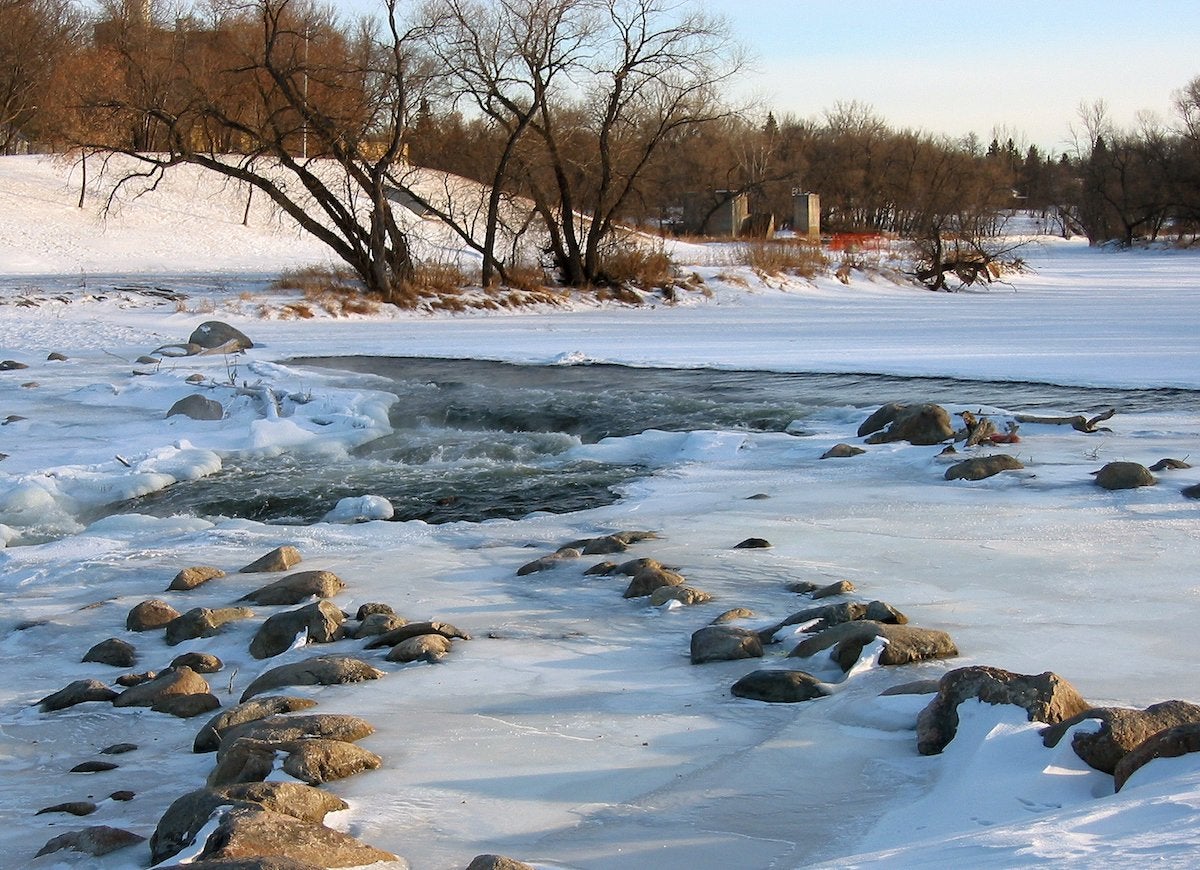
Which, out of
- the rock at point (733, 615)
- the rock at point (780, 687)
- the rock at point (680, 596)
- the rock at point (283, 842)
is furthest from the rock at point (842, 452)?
the rock at point (283, 842)

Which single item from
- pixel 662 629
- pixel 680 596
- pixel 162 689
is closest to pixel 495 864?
pixel 162 689

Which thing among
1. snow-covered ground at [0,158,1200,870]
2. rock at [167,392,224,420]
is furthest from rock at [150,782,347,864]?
rock at [167,392,224,420]

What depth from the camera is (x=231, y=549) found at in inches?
297

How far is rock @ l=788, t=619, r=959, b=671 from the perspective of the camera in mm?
4723

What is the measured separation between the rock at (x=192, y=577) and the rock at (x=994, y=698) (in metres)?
4.23

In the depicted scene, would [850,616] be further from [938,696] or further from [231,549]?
[231,549]

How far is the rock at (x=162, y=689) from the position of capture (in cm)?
485

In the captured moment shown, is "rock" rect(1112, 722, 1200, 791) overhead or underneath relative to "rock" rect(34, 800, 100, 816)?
overhead

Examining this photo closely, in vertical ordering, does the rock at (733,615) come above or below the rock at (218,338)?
below

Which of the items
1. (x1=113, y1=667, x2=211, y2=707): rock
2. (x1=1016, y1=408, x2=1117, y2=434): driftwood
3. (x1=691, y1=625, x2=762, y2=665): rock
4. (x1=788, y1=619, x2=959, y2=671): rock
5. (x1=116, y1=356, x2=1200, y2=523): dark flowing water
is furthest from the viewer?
(x1=1016, y1=408, x2=1117, y2=434): driftwood

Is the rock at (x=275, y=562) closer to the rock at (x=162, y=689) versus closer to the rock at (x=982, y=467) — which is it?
the rock at (x=162, y=689)

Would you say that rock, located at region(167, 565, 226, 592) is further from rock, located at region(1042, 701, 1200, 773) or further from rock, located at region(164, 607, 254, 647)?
rock, located at region(1042, 701, 1200, 773)

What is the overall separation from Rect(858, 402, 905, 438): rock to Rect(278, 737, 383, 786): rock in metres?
7.20

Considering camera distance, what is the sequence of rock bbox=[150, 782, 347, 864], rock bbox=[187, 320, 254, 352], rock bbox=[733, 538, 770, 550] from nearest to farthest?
rock bbox=[150, 782, 347, 864]
rock bbox=[733, 538, 770, 550]
rock bbox=[187, 320, 254, 352]
